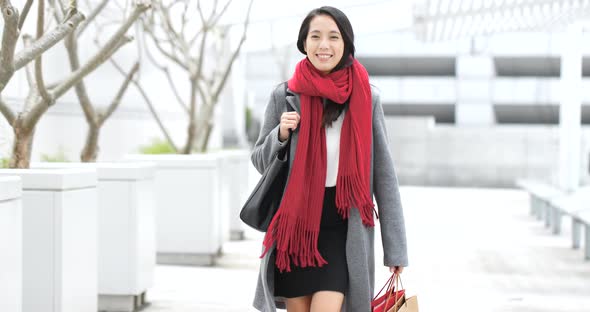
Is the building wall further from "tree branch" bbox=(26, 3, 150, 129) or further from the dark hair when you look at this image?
the dark hair

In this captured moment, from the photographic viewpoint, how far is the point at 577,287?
9109mm

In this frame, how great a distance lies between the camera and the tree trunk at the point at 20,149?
628 centimetres

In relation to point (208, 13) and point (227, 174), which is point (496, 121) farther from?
point (227, 174)

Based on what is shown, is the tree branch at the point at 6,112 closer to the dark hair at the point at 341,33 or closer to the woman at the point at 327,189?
the woman at the point at 327,189

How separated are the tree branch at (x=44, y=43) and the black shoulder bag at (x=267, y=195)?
Answer: 6.15ft

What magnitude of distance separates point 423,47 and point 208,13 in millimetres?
23394

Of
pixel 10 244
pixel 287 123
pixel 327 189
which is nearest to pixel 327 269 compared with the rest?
pixel 327 189

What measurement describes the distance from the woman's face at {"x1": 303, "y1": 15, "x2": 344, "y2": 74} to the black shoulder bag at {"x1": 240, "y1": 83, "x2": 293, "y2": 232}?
27cm

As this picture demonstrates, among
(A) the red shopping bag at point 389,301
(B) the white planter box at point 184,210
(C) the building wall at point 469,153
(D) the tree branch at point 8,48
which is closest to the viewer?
(A) the red shopping bag at point 389,301

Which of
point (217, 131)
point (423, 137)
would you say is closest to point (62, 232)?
point (217, 131)

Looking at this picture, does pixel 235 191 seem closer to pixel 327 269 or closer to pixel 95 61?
pixel 95 61

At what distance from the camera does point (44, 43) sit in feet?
17.7

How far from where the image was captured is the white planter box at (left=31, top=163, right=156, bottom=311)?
7.13m

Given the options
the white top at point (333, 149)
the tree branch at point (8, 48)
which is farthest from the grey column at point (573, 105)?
the white top at point (333, 149)
